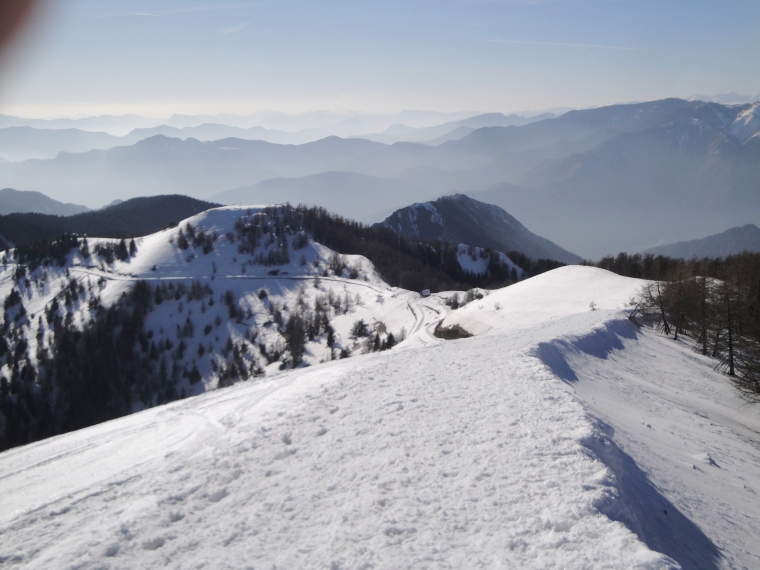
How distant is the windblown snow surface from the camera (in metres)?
6.97

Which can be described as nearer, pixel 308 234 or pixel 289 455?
pixel 289 455

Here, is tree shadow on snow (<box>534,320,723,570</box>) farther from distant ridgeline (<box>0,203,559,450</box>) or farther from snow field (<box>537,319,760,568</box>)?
distant ridgeline (<box>0,203,559,450</box>)

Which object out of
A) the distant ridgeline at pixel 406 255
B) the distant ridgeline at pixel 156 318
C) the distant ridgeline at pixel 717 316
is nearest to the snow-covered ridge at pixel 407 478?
the distant ridgeline at pixel 717 316

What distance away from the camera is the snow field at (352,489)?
22.4 ft

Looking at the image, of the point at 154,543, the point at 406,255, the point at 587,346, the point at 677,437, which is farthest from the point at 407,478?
the point at 406,255

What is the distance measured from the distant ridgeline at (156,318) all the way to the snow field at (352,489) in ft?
118

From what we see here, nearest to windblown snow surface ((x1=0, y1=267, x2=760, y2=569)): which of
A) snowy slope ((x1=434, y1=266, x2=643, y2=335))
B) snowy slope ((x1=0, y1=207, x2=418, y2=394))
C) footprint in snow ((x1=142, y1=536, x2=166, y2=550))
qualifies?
footprint in snow ((x1=142, y1=536, x2=166, y2=550))

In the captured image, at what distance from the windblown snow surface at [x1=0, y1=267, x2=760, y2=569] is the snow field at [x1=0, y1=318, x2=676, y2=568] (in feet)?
0.13

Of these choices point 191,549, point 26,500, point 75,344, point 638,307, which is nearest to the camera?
point 191,549

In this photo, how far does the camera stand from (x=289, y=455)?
10031 millimetres

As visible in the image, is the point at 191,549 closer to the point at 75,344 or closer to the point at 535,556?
the point at 535,556

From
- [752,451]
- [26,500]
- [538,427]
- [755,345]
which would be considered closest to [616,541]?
[538,427]

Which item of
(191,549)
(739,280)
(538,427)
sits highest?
(739,280)

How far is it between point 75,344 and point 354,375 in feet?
298
